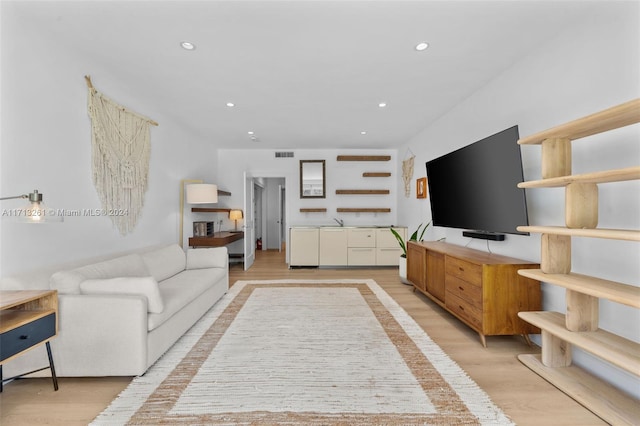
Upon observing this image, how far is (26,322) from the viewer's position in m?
1.47

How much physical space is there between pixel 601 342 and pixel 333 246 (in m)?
3.90

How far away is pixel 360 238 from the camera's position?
5168 mm

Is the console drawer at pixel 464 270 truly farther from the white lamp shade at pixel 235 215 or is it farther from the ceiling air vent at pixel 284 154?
the white lamp shade at pixel 235 215

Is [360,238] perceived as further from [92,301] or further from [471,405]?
[92,301]

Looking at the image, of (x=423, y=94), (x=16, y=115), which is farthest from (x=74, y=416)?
(x=423, y=94)

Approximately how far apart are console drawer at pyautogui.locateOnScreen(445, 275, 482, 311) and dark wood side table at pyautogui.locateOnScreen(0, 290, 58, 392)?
2938 mm

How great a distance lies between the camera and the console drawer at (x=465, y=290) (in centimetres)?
220

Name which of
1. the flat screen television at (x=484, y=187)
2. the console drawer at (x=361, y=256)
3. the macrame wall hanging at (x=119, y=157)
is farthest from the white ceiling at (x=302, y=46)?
the console drawer at (x=361, y=256)

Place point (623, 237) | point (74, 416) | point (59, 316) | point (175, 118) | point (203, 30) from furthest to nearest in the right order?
point (175, 118), point (203, 30), point (59, 316), point (74, 416), point (623, 237)

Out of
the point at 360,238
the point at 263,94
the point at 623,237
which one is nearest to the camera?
the point at 623,237

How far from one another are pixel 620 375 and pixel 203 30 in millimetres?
3484

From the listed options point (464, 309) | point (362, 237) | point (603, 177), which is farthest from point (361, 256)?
point (603, 177)

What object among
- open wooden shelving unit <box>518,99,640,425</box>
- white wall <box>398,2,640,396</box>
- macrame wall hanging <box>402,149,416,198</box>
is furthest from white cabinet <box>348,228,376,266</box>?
open wooden shelving unit <box>518,99,640,425</box>

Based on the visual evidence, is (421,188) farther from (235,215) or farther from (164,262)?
(164,262)
